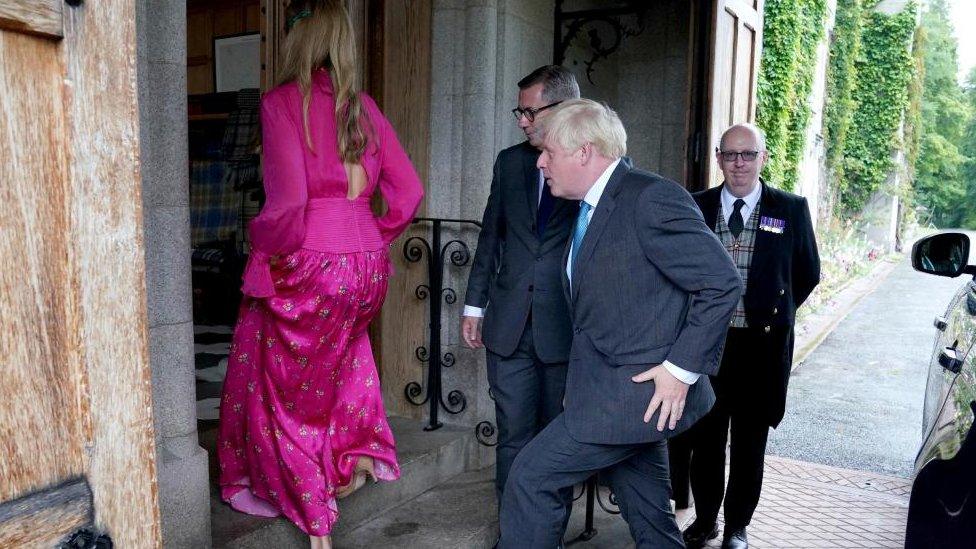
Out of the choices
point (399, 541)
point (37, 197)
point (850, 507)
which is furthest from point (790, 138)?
point (37, 197)

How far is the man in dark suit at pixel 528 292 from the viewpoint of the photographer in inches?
123

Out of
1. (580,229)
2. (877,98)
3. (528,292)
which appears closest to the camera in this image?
(580,229)

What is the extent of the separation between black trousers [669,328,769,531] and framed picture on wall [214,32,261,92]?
676 cm

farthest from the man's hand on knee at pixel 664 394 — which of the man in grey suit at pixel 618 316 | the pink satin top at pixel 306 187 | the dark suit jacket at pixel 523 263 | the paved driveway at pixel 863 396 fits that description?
the paved driveway at pixel 863 396

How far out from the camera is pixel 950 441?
2.22m

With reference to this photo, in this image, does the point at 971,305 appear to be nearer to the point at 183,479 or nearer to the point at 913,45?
the point at 183,479

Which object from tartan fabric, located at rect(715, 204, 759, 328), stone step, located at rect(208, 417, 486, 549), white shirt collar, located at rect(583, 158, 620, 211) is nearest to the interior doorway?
stone step, located at rect(208, 417, 486, 549)

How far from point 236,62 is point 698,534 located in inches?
286

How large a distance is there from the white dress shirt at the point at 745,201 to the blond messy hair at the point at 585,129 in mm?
1348

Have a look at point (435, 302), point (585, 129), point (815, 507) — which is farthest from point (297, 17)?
point (815, 507)

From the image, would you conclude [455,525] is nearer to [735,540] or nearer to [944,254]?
[735,540]

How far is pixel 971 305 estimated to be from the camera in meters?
2.81

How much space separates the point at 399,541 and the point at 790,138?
10.5m

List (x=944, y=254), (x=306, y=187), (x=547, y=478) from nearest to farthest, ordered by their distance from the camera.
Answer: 1. (x=547, y=478)
2. (x=306, y=187)
3. (x=944, y=254)
